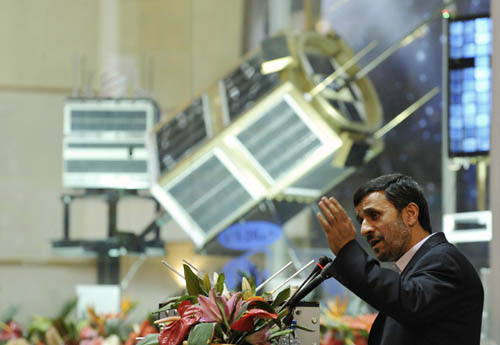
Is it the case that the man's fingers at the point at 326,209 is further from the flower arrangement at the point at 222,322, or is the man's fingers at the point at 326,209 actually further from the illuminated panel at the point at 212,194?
the illuminated panel at the point at 212,194

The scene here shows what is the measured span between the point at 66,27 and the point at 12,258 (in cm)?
226

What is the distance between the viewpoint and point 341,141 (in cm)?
774

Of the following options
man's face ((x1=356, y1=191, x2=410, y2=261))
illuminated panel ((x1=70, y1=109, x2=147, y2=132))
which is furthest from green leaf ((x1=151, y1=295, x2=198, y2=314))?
illuminated panel ((x1=70, y1=109, x2=147, y2=132))

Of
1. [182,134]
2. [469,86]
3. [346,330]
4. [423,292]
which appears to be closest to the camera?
[423,292]

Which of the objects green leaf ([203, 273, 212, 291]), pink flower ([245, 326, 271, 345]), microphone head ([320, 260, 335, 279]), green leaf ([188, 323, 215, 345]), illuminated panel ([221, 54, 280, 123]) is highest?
illuminated panel ([221, 54, 280, 123])

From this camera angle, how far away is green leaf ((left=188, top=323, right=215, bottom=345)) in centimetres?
220

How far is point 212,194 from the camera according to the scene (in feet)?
26.8

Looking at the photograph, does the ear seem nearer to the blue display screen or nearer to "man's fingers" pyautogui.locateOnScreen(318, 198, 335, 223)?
"man's fingers" pyautogui.locateOnScreen(318, 198, 335, 223)

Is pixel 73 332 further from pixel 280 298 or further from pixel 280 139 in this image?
pixel 280 298

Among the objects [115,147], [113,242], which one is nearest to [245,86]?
[115,147]

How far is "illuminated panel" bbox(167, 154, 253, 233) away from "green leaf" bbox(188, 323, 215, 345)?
5829 mm

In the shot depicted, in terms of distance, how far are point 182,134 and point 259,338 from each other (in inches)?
240

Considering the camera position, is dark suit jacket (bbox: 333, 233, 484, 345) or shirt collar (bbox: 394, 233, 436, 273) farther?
shirt collar (bbox: 394, 233, 436, 273)

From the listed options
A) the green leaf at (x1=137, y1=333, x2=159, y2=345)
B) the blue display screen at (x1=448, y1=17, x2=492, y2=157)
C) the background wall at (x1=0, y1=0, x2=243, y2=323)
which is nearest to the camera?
the green leaf at (x1=137, y1=333, x2=159, y2=345)
